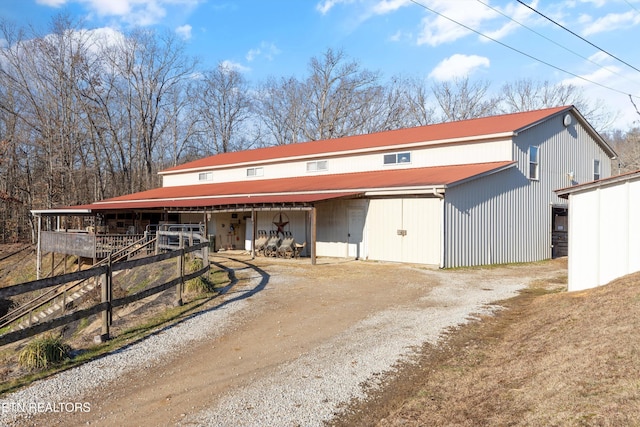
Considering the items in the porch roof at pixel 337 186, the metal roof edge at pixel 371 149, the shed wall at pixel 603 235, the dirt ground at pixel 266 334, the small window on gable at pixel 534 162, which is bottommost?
the dirt ground at pixel 266 334

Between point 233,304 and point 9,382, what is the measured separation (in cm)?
418

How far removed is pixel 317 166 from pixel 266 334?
1744cm

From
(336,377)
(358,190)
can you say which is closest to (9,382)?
(336,377)

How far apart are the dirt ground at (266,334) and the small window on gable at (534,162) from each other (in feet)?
18.9

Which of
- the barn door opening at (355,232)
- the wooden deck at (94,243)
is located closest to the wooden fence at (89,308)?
the barn door opening at (355,232)

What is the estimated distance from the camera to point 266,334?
22.1 feet

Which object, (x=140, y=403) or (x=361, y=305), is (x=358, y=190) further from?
(x=140, y=403)

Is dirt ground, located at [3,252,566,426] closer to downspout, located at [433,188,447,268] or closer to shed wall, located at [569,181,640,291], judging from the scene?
downspout, located at [433,188,447,268]

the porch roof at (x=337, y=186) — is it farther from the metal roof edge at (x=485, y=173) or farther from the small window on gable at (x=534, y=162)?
the small window on gable at (x=534, y=162)

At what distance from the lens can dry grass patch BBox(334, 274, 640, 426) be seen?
3578mm

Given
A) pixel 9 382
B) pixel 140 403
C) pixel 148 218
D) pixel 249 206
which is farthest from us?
pixel 148 218

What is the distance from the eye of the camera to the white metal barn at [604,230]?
8.51 metres

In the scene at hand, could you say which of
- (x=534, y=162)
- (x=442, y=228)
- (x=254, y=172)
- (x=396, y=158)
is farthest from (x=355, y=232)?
(x=254, y=172)

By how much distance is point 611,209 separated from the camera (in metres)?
8.91
